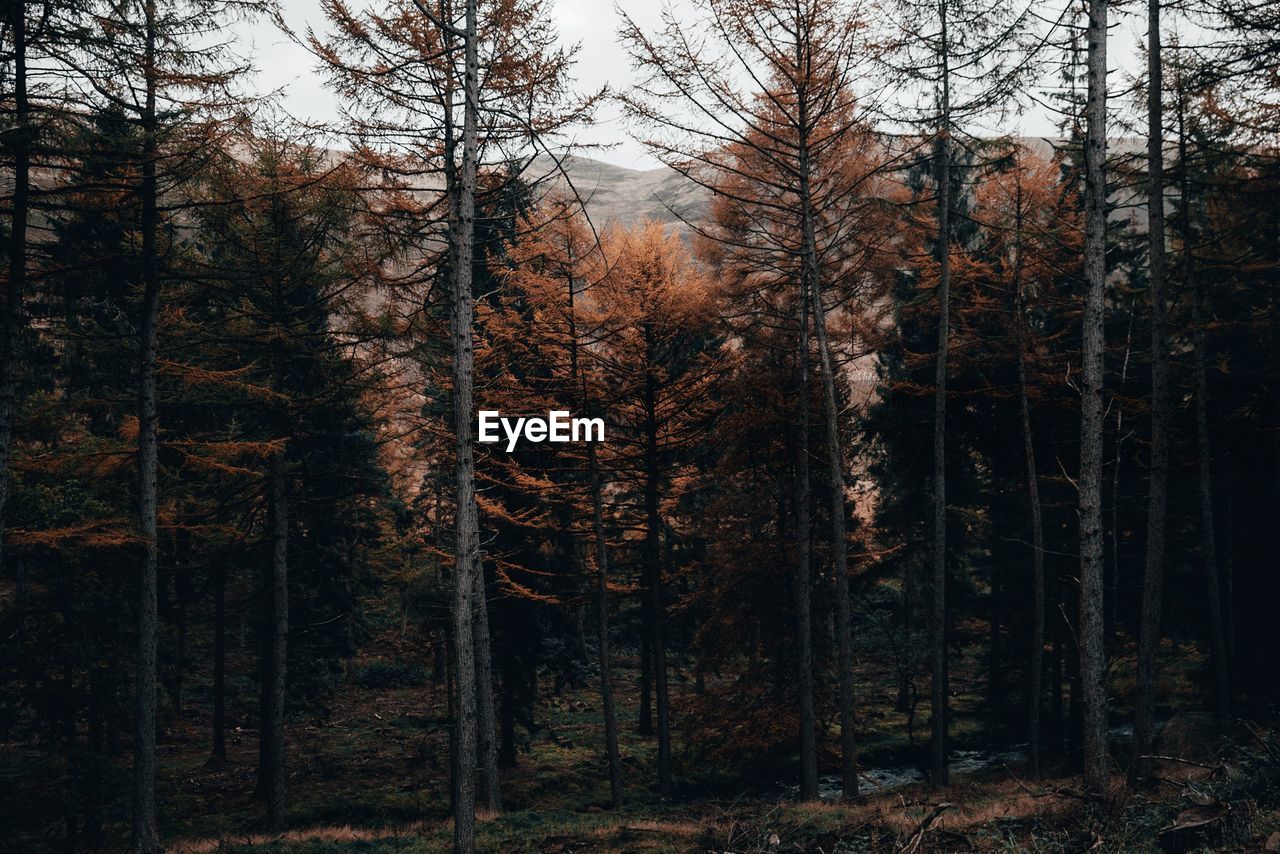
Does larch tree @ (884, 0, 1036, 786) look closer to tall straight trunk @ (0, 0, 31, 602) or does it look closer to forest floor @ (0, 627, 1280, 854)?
forest floor @ (0, 627, 1280, 854)

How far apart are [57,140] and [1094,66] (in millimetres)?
14076

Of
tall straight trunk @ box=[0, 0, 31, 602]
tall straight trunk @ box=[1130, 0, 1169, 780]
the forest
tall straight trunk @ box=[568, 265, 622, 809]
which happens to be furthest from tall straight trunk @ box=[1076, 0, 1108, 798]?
tall straight trunk @ box=[0, 0, 31, 602]

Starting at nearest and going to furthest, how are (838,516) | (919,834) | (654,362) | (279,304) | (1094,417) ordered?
(919,834), (1094,417), (838,516), (279,304), (654,362)

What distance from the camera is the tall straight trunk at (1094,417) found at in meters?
9.00

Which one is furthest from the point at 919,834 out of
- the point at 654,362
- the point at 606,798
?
the point at 606,798

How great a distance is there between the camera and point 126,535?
39.3 ft

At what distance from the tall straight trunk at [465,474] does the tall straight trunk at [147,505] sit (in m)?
6.37

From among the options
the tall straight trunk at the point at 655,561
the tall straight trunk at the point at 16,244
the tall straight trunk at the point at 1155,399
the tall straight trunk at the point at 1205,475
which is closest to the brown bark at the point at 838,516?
the tall straight trunk at the point at 1155,399

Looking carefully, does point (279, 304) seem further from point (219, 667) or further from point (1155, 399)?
point (1155, 399)

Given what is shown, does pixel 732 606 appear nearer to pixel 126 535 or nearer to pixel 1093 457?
pixel 1093 457

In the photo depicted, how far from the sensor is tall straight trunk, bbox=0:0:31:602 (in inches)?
411

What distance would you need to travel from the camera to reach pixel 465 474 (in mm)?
9398

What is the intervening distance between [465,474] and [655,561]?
9.67 m

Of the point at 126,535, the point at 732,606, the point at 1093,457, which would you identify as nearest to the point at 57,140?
the point at 126,535
